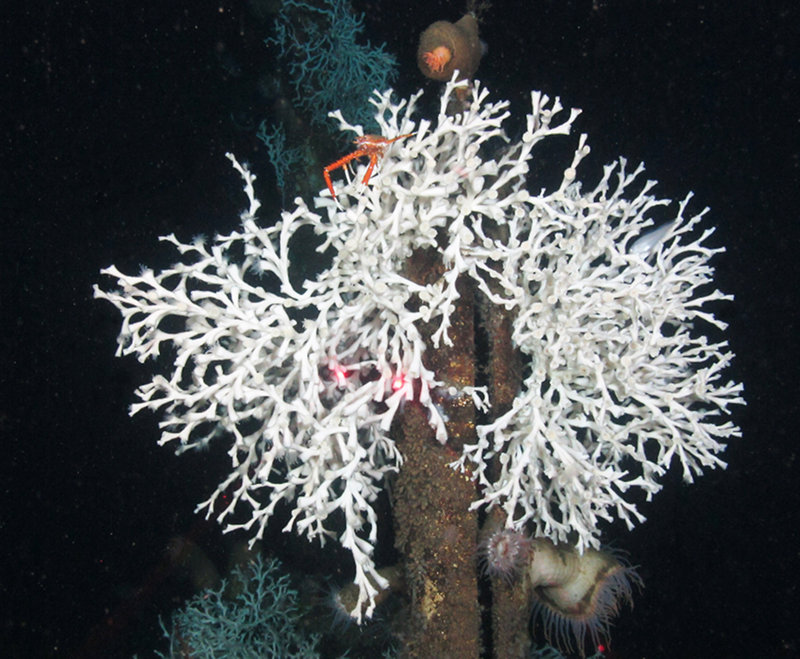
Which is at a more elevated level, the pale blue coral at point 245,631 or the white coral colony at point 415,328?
the white coral colony at point 415,328

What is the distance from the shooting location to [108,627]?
256 inches

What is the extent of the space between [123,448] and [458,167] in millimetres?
11357

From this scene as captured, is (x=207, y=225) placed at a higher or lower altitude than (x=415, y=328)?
A: higher

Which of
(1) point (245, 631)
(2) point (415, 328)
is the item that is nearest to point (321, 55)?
(2) point (415, 328)

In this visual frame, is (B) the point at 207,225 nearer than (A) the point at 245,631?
No

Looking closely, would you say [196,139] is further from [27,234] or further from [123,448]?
[123,448]

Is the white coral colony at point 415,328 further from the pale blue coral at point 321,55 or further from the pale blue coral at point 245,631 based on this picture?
the pale blue coral at point 245,631

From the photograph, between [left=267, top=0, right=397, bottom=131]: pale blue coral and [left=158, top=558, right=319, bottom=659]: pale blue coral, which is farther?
[left=267, top=0, right=397, bottom=131]: pale blue coral

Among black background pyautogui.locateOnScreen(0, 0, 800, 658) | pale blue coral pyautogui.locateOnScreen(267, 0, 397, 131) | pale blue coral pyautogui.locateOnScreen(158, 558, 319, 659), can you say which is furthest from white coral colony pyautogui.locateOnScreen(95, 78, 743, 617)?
black background pyautogui.locateOnScreen(0, 0, 800, 658)

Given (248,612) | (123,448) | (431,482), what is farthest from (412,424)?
(123,448)

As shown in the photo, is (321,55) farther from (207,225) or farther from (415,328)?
(207,225)

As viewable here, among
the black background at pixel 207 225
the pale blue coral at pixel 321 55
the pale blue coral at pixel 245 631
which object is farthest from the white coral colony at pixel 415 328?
the black background at pixel 207 225

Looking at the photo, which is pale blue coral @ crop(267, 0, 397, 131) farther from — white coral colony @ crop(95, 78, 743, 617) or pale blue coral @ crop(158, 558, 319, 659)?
pale blue coral @ crop(158, 558, 319, 659)

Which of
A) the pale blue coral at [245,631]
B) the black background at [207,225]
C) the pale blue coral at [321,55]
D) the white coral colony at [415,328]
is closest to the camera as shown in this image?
the white coral colony at [415,328]
